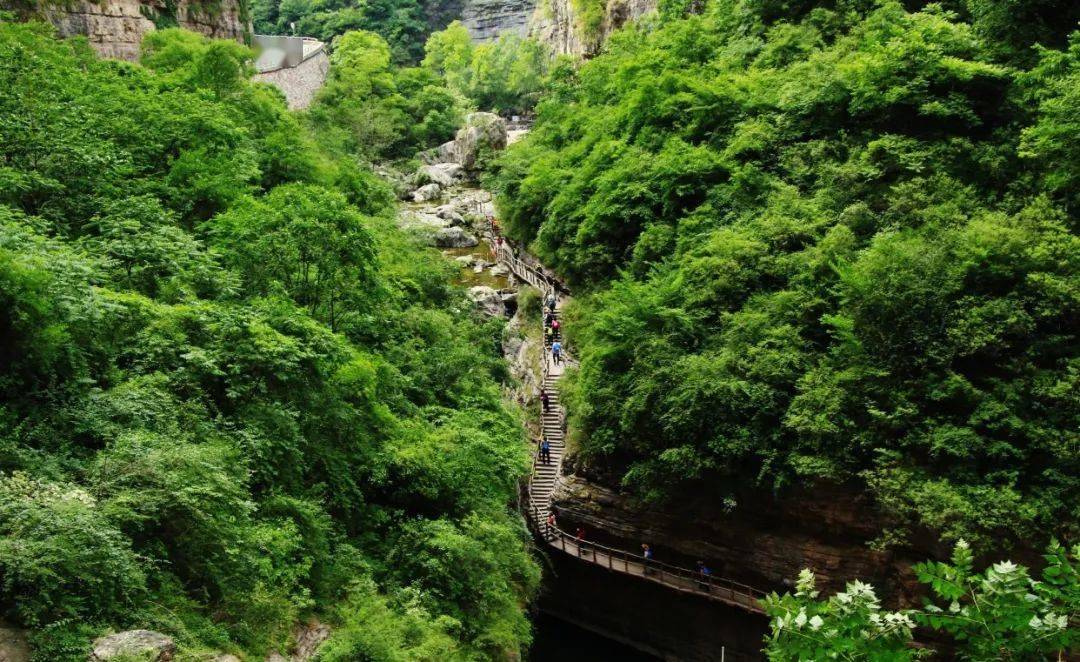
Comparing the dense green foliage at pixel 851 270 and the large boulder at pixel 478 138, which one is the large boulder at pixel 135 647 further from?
the large boulder at pixel 478 138

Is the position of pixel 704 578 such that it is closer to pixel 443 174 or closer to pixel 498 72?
pixel 443 174

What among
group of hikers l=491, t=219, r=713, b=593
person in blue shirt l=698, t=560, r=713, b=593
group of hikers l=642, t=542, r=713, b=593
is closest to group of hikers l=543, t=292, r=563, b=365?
group of hikers l=491, t=219, r=713, b=593

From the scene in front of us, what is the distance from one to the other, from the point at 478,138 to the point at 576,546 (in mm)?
31313

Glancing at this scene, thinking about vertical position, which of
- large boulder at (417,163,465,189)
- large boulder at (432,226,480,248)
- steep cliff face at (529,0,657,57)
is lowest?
large boulder at (432,226,480,248)

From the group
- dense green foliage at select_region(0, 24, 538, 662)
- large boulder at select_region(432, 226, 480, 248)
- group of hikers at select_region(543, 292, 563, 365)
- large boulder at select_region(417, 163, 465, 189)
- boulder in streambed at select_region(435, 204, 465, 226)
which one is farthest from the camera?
large boulder at select_region(417, 163, 465, 189)

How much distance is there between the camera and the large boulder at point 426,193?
138 ft

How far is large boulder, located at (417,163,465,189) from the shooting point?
44312mm

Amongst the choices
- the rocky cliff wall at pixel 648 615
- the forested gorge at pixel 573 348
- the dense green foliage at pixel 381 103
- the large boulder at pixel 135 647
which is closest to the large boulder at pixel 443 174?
the dense green foliage at pixel 381 103

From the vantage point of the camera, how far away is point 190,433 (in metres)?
10.2

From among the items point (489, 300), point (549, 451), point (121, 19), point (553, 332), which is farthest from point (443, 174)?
point (549, 451)

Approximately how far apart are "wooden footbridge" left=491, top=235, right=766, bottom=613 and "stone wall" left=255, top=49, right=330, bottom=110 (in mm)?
25837

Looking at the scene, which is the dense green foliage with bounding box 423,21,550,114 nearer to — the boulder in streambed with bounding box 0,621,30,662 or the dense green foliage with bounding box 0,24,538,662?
the dense green foliage with bounding box 0,24,538,662

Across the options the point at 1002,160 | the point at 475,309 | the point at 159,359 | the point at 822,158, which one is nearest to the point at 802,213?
the point at 822,158

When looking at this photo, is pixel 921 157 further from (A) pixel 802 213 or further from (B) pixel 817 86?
(B) pixel 817 86
